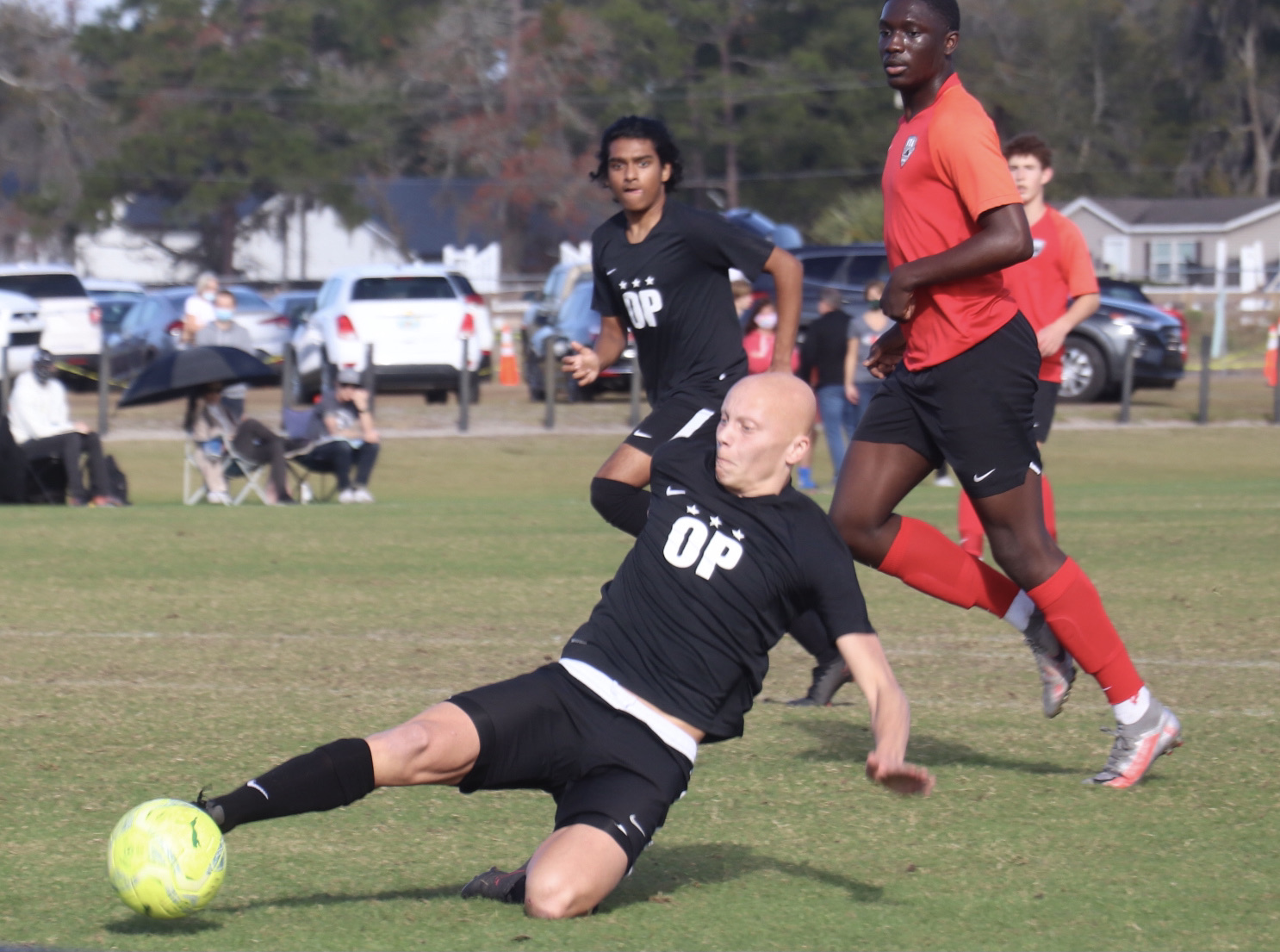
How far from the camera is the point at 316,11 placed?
245 ft

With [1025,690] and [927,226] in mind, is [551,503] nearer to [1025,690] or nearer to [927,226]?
[1025,690]

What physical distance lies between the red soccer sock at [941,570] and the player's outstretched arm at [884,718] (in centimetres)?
120

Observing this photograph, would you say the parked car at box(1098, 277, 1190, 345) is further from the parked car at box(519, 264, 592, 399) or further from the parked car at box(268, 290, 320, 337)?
the parked car at box(268, 290, 320, 337)

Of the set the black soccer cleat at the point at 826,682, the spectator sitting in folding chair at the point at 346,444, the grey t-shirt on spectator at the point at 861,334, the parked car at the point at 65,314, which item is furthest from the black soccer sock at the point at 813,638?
the parked car at the point at 65,314

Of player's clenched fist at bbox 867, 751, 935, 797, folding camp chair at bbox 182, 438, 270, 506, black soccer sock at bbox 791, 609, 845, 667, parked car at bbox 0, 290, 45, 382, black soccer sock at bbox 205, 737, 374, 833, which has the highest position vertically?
parked car at bbox 0, 290, 45, 382

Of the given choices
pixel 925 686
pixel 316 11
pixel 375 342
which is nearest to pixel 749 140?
pixel 316 11

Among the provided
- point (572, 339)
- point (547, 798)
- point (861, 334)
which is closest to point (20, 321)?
point (572, 339)

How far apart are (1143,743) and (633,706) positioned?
5.70ft

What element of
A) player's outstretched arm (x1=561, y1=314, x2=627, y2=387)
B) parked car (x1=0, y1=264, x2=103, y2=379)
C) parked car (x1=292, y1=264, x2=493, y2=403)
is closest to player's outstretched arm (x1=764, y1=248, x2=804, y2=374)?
player's outstretched arm (x1=561, y1=314, x2=627, y2=387)

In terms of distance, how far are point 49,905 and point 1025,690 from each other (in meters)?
3.73

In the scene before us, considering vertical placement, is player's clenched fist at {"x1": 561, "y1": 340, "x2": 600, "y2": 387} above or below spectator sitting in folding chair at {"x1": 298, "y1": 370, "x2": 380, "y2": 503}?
above

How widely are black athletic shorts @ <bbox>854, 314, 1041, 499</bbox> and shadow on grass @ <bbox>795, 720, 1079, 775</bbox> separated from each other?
0.90m

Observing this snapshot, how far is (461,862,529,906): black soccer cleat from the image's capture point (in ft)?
13.1

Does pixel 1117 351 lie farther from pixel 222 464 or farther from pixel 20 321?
pixel 20 321
